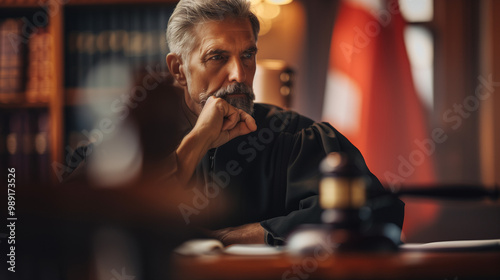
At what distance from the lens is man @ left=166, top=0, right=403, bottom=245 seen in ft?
3.14

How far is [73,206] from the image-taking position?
0.38 m

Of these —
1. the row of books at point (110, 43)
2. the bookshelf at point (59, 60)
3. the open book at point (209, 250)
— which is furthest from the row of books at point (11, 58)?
the open book at point (209, 250)

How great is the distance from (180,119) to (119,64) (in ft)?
3.05

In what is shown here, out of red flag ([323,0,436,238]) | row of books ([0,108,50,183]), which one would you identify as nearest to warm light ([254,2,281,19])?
red flag ([323,0,436,238])

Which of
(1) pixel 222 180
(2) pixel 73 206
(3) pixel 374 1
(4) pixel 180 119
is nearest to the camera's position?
(2) pixel 73 206

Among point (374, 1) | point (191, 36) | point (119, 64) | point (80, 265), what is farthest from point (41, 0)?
point (80, 265)

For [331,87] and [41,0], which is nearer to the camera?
[41,0]

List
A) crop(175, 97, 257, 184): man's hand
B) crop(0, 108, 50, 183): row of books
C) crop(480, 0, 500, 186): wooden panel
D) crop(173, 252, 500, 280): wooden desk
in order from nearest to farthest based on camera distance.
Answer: crop(173, 252, 500, 280): wooden desk
crop(175, 97, 257, 184): man's hand
crop(0, 108, 50, 183): row of books
crop(480, 0, 500, 186): wooden panel

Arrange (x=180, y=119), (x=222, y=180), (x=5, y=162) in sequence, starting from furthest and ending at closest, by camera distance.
A: (x=5, y=162) < (x=222, y=180) < (x=180, y=119)

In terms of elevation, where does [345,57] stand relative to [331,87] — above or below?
above

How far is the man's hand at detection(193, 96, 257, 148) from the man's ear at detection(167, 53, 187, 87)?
106 mm

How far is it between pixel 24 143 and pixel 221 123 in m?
1.02

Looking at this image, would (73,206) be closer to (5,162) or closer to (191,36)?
(191,36)

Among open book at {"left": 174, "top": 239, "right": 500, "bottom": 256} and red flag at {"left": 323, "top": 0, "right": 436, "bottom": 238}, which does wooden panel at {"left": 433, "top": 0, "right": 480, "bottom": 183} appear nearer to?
red flag at {"left": 323, "top": 0, "right": 436, "bottom": 238}
